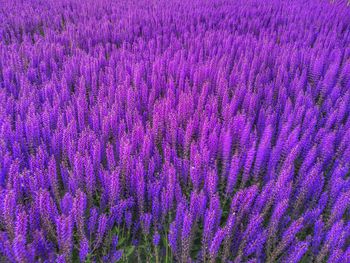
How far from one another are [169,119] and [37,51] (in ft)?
9.51

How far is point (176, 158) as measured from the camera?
204 cm

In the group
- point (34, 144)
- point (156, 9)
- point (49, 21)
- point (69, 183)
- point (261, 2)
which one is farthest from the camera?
point (261, 2)

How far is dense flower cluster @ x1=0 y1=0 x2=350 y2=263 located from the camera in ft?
5.09

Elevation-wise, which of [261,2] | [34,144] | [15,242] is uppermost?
[261,2]

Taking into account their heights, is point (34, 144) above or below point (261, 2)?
below

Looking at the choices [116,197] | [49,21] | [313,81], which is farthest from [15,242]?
[49,21]

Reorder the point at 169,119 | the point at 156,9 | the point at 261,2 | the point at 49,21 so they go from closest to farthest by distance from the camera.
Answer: the point at 169,119 → the point at 49,21 → the point at 156,9 → the point at 261,2

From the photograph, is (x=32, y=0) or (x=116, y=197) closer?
(x=116, y=197)

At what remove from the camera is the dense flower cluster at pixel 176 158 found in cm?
155

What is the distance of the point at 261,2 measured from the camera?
793 centimetres

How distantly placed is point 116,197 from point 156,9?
6.05 meters

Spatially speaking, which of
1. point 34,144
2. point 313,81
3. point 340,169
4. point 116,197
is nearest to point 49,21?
point 34,144

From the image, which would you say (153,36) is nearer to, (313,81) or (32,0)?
(313,81)

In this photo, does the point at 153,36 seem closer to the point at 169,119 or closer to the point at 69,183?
the point at 169,119
